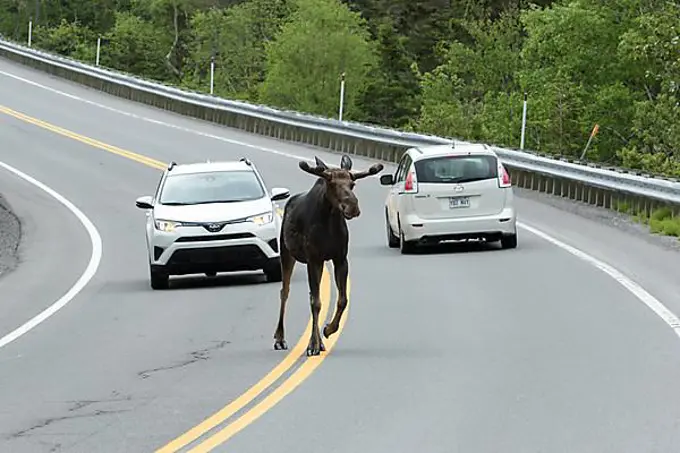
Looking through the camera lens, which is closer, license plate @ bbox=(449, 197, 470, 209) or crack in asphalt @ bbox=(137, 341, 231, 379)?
crack in asphalt @ bbox=(137, 341, 231, 379)

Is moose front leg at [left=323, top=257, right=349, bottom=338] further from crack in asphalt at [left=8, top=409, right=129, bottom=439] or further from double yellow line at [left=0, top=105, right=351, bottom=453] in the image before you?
crack in asphalt at [left=8, top=409, right=129, bottom=439]

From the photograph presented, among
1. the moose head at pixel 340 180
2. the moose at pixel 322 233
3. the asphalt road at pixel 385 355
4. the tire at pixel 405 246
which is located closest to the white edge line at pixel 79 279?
the asphalt road at pixel 385 355

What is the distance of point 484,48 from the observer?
286ft

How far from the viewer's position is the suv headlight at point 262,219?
21.1 m

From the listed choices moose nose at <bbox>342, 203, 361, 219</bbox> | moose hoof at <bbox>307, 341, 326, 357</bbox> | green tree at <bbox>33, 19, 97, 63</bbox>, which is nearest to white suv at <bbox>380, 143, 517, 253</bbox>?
moose hoof at <bbox>307, 341, 326, 357</bbox>

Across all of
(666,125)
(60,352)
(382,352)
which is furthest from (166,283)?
(666,125)

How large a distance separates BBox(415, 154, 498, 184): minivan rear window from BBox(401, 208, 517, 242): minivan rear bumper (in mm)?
640

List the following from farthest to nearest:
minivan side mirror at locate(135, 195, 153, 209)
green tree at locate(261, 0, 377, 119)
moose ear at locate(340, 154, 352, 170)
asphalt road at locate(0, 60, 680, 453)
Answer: green tree at locate(261, 0, 377, 119) → minivan side mirror at locate(135, 195, 153, 209) → moose ear at locate(340, 154, 352, 170) → asphalt road at locate(0, 60, 680, 453)

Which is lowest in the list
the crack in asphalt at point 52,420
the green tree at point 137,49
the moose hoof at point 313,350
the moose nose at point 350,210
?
the green tree at point 137,49

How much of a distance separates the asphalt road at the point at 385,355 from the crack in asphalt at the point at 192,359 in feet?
0.11

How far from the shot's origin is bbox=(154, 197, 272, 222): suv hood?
2111cm

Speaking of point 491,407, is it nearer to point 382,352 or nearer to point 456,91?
point 382,352

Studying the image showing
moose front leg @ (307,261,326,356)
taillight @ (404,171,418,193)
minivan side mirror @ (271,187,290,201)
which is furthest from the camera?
taillight @ (404,171,418,193)

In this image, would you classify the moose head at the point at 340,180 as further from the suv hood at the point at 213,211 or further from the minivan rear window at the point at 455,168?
the minivan rear window at the point at 455,168
